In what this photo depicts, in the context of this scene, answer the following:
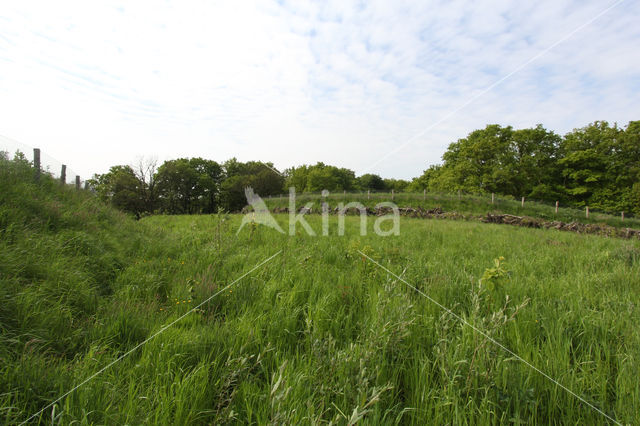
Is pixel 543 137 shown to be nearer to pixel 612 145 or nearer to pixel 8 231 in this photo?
pixel 612 145

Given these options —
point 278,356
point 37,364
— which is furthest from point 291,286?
point 37,364

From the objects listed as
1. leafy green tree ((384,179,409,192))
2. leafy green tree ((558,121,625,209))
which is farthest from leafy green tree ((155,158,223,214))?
leafy green tree ((384,179,409,192))

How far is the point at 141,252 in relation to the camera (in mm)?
4832

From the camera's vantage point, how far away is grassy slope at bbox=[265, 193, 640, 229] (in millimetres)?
21469

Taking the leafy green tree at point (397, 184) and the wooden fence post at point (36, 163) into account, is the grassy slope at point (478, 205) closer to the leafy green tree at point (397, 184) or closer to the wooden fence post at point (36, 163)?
the wooden fence post at point (36, 163)

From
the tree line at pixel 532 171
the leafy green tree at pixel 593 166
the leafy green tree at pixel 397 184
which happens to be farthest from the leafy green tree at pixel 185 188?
the leafy green tree at pixel 397 184

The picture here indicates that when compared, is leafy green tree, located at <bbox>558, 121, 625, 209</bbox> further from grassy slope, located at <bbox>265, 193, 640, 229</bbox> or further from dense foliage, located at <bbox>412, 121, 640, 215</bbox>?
grassy slope, located at <bbox>265, 193, 640, 229</bbox>

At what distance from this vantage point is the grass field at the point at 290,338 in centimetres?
155

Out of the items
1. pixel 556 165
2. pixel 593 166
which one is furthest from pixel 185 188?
pixel 593 166

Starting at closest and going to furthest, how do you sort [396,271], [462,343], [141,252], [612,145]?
[462,343] → [396,271] → [141,252] → [612,145]

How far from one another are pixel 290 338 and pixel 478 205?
86.6 feet

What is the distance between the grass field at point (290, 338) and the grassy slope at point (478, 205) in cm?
1954

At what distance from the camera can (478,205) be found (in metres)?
24.0

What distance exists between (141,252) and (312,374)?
4.51m
